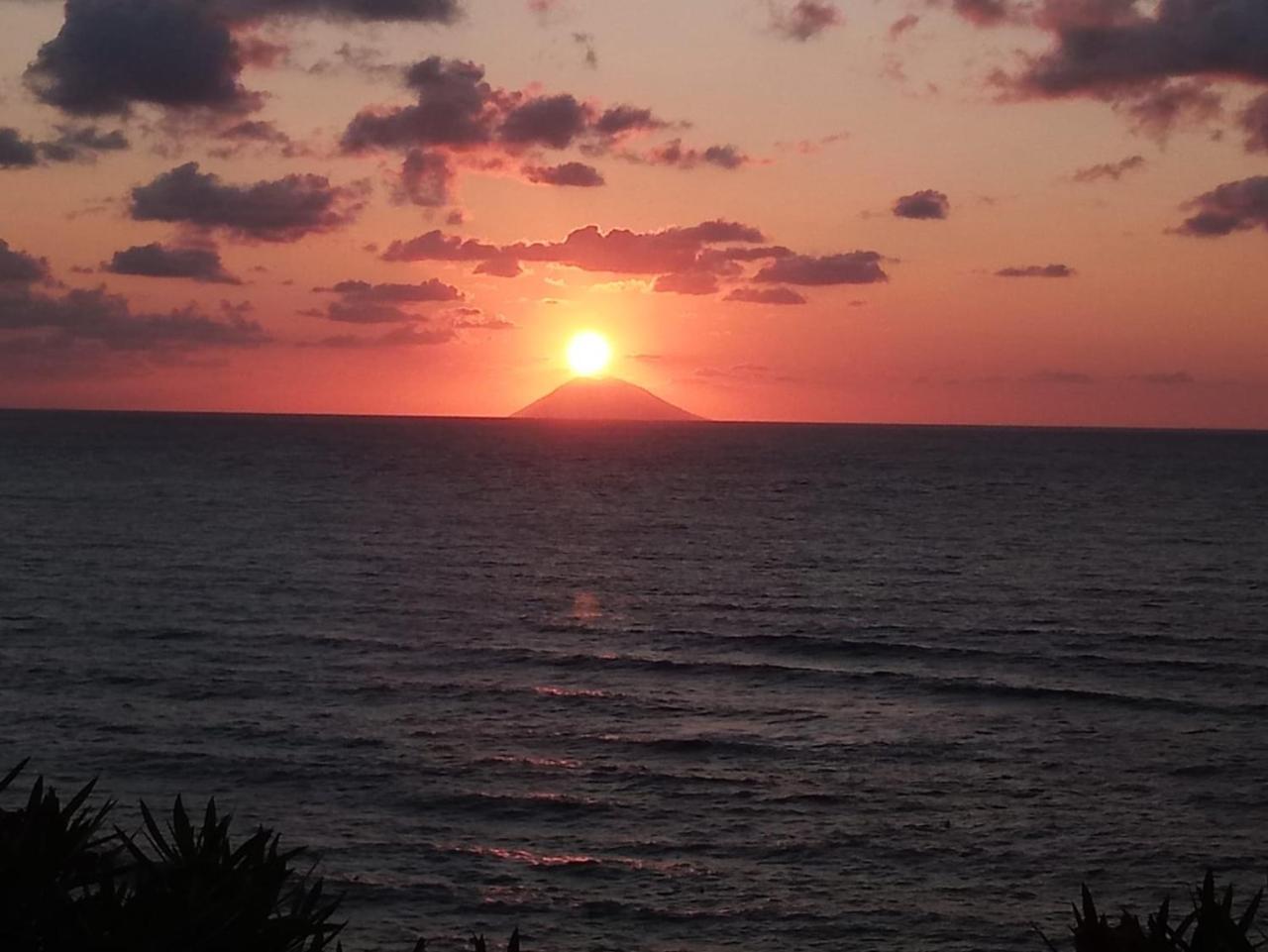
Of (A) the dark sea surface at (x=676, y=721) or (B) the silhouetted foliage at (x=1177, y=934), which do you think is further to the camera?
(A) the dark sea surface at (x=676, y=721)

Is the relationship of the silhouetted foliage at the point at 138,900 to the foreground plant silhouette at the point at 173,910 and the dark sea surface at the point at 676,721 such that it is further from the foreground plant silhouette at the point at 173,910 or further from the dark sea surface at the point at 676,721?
the dark sea surface at the point at 676,721

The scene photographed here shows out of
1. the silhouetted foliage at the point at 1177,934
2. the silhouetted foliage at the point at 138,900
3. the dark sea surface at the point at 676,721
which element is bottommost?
the dark sea surface at the point at 676,721

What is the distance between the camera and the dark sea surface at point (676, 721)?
2866 cm

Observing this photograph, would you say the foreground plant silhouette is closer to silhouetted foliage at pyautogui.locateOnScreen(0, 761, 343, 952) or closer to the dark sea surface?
silhouetted foliage at pyautogui.locateOnScreen(0, 761, 343, 952)

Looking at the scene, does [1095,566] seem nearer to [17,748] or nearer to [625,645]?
[625,645]

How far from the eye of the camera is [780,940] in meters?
26.2

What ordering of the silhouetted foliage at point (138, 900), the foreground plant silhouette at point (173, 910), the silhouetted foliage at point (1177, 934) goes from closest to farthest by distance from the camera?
the silhouetted foliage at point (1177, 934), the foreground plant silhouette at point (173, 910), the silhouetted foliage at point (138, 900)

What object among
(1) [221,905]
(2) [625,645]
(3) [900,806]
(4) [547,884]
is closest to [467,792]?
(4) [547,884]

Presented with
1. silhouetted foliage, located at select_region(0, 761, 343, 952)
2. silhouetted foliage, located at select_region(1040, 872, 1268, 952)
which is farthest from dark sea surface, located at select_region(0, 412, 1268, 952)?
silhouetted foliage, located at select_region(1040, 872, 1268, 952)

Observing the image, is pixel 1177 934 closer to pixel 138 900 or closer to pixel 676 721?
pixel 138 900

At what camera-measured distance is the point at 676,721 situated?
42.2 metres

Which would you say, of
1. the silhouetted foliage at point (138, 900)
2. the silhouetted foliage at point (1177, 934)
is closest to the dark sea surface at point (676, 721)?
the silhouetted foliage at point (138, 900)

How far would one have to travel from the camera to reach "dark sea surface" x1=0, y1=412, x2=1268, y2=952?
28656mm

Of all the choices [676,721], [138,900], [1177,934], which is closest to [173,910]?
[138,900]
